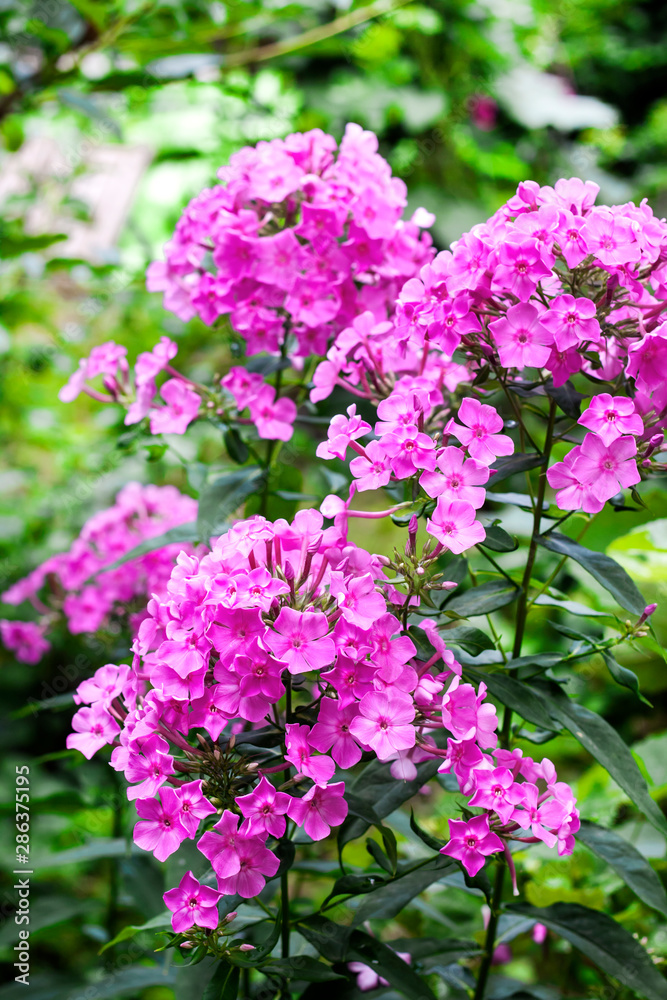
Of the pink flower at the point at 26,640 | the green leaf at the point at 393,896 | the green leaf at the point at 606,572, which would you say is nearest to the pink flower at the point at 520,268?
the green leaf at the point at 606,572

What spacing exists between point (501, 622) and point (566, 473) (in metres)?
1.91

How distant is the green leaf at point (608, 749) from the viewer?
782mm

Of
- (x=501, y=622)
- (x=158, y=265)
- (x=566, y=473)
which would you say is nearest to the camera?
(x=566, y=473)

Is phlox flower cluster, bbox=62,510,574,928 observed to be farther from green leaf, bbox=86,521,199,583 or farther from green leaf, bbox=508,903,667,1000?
green leaf, bbox=86,521,199,583

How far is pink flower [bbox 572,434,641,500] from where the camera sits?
28.0 inches

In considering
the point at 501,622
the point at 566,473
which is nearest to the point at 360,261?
the point at 566,473

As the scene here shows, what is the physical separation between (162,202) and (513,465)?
318cm

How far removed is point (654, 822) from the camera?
2.59ft

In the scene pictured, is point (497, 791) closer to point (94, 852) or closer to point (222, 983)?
point (222, 983)

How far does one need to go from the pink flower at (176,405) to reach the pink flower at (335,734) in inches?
18.6

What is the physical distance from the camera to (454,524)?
693mm

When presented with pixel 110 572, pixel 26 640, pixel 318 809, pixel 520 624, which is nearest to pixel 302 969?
pixel 318 809

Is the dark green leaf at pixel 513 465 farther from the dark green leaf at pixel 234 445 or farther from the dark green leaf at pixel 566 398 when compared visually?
the dark green leaf at pixel 234 445

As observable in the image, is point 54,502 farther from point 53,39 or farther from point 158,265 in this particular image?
point 158,265
